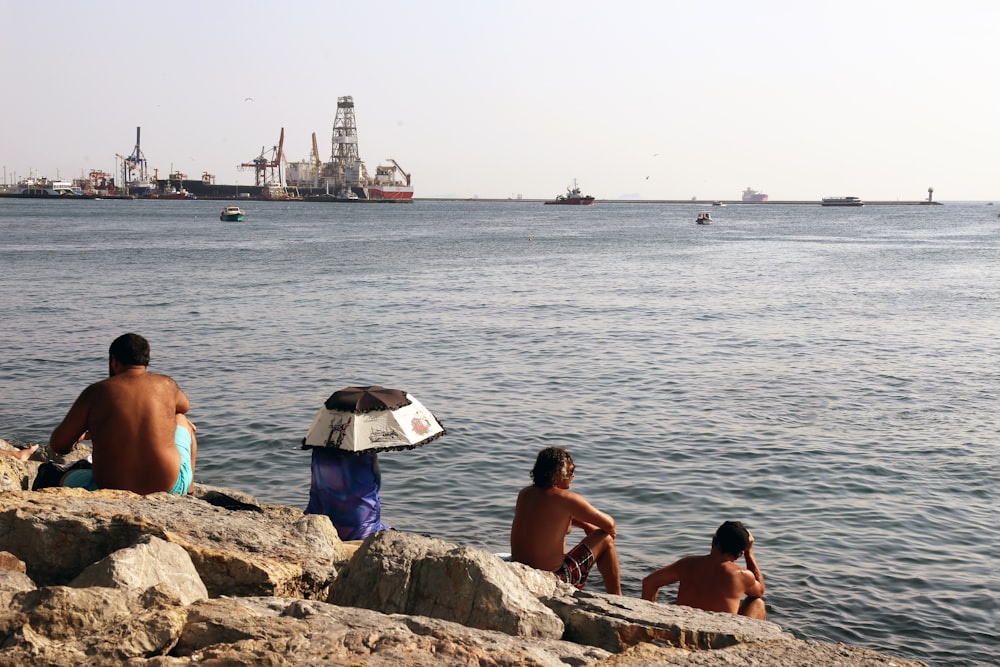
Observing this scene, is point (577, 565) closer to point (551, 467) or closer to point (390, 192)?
→ point (551, 467)

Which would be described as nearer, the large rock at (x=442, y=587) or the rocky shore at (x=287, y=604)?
the rocky shore at (x=287, y=604)

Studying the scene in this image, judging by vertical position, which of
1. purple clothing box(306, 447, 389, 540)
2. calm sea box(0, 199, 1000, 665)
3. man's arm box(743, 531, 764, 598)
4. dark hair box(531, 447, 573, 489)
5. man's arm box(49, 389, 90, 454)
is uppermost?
man's arm box(49, 389, 90, 454)

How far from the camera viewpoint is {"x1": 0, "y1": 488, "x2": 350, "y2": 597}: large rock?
193 inches

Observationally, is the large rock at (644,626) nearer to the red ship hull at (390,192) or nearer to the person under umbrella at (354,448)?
the person under umbrella at (354,448)

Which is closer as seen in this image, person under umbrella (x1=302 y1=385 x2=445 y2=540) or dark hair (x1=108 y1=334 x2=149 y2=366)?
dark hair (x1=108 y1=334 x2=149 y2=366)

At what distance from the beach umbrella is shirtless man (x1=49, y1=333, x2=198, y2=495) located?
96cm

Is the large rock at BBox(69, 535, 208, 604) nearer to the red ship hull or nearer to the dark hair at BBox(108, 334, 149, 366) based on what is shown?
the dark hair at BBox(108, 334, 149, 366)

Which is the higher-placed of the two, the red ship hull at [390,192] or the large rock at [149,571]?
the red ship hull at [390,192]

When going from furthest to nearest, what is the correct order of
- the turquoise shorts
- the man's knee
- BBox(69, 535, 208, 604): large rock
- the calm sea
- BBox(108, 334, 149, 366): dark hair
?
1. the calm sea
2. the turquoise shorts
3. the man's knee
4. BBox(108, 334, 149, 366): dark hair
5. BBox(69, 535, 208, 604): large rock

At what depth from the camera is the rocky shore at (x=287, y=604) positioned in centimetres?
373

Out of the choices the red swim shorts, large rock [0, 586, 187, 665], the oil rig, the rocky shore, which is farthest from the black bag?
the oil rig

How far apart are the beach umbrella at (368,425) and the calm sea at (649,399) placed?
1971 mm

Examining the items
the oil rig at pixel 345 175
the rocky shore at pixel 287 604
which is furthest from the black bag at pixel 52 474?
the oil rig at pixel 345 175

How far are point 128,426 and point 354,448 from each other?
1.42 meters
